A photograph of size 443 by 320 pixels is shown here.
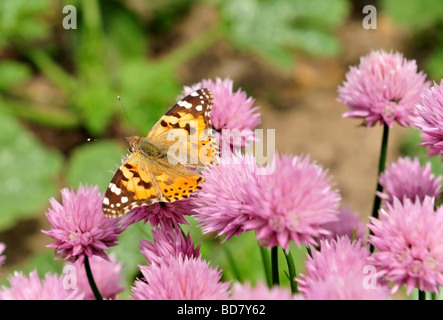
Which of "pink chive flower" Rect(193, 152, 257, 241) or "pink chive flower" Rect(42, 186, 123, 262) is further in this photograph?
"pink chive flower" Rect(42, 186, 123, 262)

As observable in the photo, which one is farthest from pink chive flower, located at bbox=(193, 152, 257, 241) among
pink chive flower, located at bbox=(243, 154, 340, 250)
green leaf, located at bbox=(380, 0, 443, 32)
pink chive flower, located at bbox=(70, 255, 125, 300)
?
green leaf, located at bbox=(380, 0, 443, 32)

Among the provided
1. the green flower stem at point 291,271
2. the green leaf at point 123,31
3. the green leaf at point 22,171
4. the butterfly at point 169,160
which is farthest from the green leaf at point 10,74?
the green flower stem at point 291,271

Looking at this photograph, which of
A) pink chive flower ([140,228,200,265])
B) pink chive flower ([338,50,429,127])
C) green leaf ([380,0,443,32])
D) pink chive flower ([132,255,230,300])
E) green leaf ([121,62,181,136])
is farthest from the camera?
green leaf ([380,0,443,32])

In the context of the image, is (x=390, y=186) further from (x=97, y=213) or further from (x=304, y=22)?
(x=304, y=22)

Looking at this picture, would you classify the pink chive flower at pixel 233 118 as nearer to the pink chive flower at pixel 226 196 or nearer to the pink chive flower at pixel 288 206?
the pink chive flower at pixel 226 196

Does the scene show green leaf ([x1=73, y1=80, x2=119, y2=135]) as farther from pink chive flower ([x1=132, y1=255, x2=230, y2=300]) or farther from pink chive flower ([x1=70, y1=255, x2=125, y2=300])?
pink chive flower ([x1=132, y1=255, x2=230, y2=300])

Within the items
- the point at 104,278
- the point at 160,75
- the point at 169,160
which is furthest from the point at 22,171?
the point at 169,160

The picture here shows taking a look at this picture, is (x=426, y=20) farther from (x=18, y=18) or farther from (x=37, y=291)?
(x=37, y=291)

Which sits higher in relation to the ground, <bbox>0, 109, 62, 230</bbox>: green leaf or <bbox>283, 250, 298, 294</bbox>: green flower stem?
<bbox>0, 109, 62, 230</bbox>: green leaf
